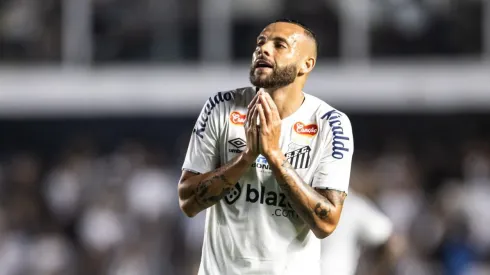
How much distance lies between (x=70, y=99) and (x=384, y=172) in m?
5.45

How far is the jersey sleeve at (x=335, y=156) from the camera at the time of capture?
6.02 m

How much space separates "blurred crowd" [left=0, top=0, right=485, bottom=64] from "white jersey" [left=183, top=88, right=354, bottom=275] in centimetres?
1155

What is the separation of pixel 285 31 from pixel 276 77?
25cm

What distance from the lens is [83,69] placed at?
1812 centimetres

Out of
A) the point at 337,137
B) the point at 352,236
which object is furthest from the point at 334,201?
the point at 352,236

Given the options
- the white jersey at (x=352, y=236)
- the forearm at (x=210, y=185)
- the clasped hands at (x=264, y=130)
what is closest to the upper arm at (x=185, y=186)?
the forearm at (x=210, y=185)

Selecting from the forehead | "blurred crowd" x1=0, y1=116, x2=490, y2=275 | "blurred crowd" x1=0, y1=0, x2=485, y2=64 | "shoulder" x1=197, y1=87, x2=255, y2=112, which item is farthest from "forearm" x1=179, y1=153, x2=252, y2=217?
"blurred crowd" x1=0, y1=0, x2=485, y2=64

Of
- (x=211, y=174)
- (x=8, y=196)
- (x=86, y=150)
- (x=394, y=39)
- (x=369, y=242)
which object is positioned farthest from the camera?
(x=394, y=39)

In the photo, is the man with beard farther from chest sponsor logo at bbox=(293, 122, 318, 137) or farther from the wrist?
the wrist

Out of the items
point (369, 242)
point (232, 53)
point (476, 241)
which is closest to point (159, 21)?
point (232, 53)

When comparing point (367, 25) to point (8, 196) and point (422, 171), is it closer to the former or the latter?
point (422, 171)

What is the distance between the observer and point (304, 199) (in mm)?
5820

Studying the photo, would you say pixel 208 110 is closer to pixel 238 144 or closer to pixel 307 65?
pixel 238 144

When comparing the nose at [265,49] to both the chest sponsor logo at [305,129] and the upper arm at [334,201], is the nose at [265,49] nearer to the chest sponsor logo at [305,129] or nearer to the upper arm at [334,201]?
the chest sponsor logo at [305,129]
